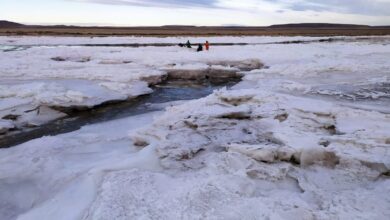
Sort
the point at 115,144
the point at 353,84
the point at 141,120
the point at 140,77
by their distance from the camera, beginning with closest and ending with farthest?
the point at 115,144 < the point at 141,120 < the point at 353,84 < the point at 140,77

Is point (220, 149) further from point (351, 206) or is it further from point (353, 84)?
point (353, 84)

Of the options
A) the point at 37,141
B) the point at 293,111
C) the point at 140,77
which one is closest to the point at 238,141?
the point at 293,111

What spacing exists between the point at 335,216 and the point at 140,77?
9.16 meters

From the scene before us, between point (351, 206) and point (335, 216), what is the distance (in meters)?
0.26

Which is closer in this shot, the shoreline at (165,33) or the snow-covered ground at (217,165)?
the snow-covered ground at (217,165)

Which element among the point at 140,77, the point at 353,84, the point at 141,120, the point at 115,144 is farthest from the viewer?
the point at 140,77

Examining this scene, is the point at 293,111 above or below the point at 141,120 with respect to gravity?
above

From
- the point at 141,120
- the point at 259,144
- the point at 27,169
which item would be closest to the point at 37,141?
the point at 27,169

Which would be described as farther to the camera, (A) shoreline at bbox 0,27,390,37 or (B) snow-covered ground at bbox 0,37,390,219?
(A) shoreline at bbox 0,27,390,37

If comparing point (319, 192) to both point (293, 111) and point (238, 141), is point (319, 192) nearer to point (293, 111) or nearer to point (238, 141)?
point (238, 141)

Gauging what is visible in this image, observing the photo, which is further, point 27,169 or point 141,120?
point 141,120

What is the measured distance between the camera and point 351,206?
3.57 m

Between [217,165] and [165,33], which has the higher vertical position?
[165,33]

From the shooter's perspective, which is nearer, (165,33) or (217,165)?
(217,165)
